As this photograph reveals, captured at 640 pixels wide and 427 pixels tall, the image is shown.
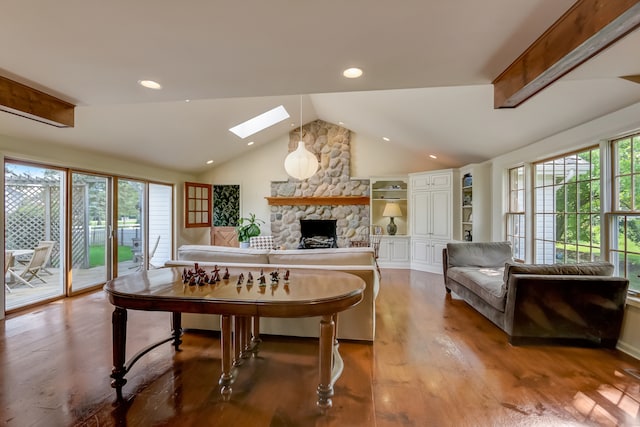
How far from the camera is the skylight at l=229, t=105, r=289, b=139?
6.52m

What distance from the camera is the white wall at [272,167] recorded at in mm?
7281

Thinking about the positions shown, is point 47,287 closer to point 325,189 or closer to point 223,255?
point 223,255

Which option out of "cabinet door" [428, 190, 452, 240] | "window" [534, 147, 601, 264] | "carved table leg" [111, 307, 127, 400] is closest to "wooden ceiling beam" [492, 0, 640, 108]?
"window" [534, 147, 601, 264]

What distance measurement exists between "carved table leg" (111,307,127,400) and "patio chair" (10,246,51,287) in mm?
3320

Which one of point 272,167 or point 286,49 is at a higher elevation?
point 272,167

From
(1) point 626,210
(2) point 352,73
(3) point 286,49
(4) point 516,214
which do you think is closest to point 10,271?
(3) point 286,49

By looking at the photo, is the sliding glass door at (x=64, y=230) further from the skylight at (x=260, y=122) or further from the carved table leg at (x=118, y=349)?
the carved table leg at (x=118, y=349)

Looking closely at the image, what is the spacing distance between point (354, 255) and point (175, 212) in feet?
18.3

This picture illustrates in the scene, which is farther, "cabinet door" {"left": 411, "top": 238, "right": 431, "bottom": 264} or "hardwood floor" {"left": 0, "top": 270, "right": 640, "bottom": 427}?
"cabinet door" {"left": 411, "top": 238, "right": 431, "bottom": 264}

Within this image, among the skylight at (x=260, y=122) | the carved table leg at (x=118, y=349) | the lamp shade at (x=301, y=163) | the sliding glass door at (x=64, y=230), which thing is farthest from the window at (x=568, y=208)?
the sliding glass door at (x=64, y=230)

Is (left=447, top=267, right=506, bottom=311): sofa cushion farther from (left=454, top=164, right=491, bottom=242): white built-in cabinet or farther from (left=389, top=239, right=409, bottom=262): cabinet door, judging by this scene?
(left=389, top=239, right=409, bottom=262): cabinet door

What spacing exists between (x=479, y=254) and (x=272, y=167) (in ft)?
16.8

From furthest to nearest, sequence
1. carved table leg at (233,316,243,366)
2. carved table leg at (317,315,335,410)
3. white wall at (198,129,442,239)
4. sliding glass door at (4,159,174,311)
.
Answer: white wall at (198,129,442,239)
sliding glass door at (4,159,174,311)
carved table leg at (233,316,243,366)
carved table leg at (317,315,335,410)

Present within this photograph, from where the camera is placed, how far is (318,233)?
7520 millimetres
